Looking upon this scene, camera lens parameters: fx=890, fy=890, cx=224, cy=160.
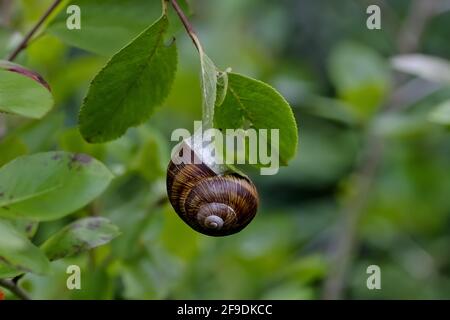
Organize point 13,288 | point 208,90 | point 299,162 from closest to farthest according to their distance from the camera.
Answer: point 208,90 < point 13,288 < point 299,162

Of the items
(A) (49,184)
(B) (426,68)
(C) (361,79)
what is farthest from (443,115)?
(C) (361,79)

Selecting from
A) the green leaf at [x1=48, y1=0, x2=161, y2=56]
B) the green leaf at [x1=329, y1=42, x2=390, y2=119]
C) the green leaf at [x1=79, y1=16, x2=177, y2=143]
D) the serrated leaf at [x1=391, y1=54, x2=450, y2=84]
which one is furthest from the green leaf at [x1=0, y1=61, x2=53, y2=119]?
the green leaf at [x1=329, y1=42, x2=390, y2=119]

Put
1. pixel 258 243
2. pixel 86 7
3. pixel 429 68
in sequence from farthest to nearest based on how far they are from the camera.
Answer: pixel 258 243
pixel 429 68
pixel 86 7

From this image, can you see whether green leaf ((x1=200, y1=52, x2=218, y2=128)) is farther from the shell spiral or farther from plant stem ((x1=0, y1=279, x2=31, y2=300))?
plant stem ((x1=0, y1=279, x2=31, y2=300))

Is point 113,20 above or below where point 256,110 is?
above

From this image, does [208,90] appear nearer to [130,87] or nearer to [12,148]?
[130,87]

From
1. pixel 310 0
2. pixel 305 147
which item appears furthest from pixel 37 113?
pixel 310 0
